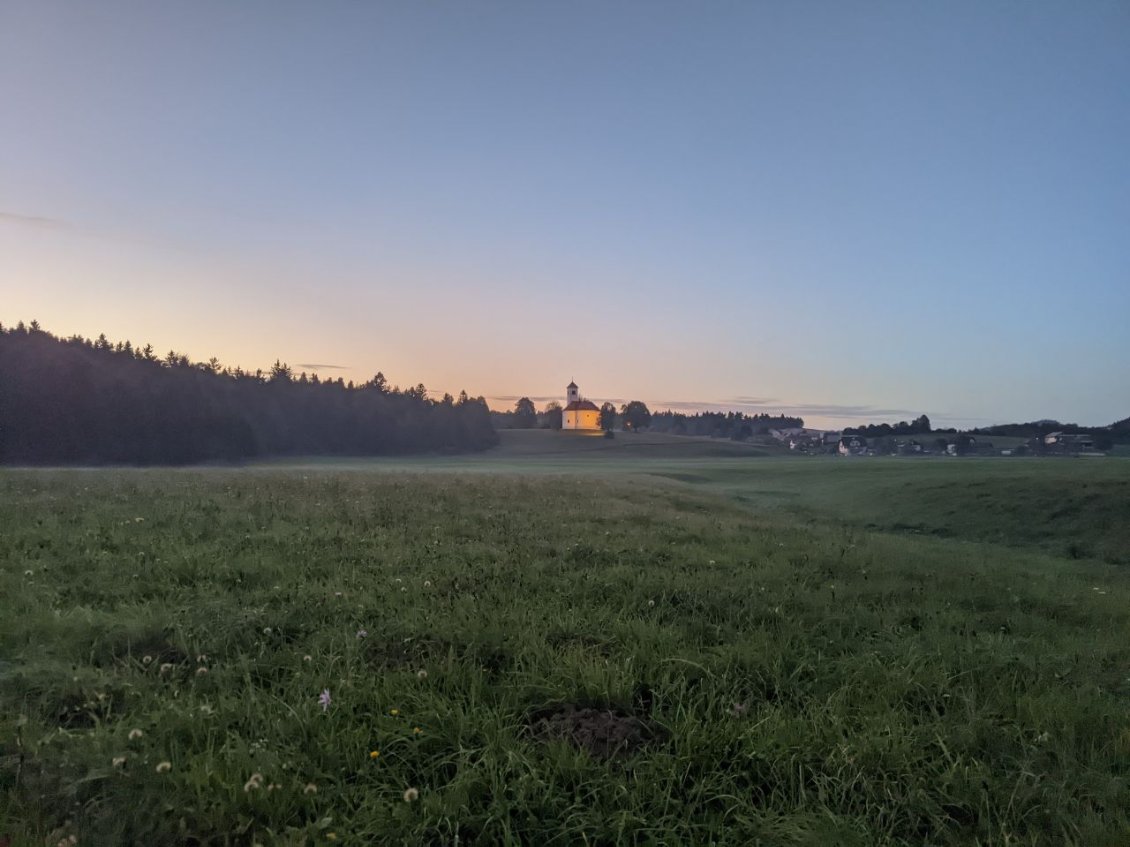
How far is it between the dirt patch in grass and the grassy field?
0.02m

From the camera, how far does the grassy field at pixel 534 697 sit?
11.0ft

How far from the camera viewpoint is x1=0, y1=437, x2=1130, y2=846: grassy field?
3361 mm

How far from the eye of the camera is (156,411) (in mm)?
68625

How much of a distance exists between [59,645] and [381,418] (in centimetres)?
11447

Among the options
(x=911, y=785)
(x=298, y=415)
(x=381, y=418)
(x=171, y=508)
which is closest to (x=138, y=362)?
(x=298, y=415)

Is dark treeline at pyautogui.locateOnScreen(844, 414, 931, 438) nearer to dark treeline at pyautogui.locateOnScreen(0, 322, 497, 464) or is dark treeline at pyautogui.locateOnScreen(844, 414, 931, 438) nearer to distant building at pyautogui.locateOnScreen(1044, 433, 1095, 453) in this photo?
distant building at pyautogui.locateOnScreen(1044, 433, 1095, 453)

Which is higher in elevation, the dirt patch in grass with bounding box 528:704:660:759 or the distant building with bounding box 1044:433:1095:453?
the distant building with bounding box 1044:433:1095:453

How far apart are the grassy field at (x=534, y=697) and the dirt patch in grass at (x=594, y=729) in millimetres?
23

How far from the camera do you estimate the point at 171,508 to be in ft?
39.4

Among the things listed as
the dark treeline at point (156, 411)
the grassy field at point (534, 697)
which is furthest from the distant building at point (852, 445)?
the grassy field at point (534, 697)

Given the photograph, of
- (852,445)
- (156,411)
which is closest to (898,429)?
(852,445)

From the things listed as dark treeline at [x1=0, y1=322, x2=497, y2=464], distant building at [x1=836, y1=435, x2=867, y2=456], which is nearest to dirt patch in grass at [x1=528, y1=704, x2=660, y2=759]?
dark treeline at [x1=0, y1=322, x2=497, y2=464]

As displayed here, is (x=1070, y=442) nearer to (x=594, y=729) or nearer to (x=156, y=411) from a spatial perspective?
(x=594, y=729)

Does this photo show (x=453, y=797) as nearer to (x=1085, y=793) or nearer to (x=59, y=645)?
(x=1085, y=793)
